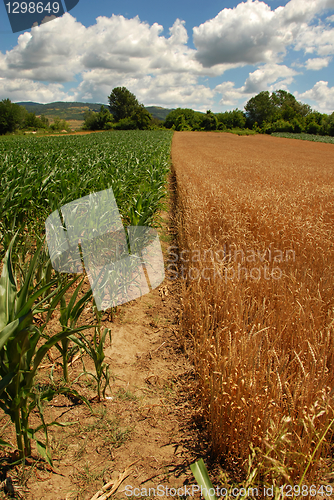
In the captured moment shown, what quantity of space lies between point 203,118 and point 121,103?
101ft

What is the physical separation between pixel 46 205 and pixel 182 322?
10.6ft

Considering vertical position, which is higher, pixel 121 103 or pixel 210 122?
pixel 121 103

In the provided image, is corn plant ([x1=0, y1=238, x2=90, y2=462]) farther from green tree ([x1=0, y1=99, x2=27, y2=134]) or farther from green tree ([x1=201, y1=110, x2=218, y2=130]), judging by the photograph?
green tree ([x1=201, y1=110, x2=218, y2=130])

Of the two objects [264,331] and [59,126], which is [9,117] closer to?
[59,126]

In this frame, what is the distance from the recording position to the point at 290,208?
554 cm

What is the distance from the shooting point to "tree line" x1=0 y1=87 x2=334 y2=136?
66.5 m

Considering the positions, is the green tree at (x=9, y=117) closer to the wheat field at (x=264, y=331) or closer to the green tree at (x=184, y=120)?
the green tree at (x=184, y=120)

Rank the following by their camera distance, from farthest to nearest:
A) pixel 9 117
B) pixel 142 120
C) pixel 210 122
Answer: pixel 210 122 → pixel 142 120 → pixel 9 117

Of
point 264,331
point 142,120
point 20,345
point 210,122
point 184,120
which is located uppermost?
point 184,120

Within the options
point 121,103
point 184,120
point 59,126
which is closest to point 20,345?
point 59,126

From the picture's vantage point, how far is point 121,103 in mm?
100500

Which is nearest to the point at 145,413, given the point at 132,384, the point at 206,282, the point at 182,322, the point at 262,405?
the point at 132,384

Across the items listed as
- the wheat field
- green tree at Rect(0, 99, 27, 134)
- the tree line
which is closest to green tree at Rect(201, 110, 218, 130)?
the tree line

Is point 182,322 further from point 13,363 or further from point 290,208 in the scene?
point 290,208
